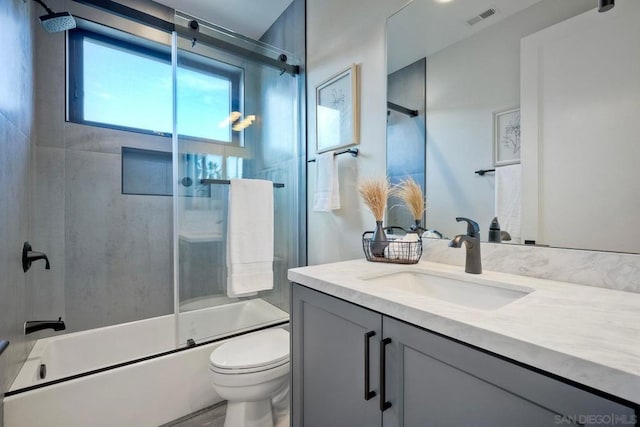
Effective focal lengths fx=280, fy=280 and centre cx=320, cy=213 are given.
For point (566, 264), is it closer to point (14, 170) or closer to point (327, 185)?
point (327, 185)

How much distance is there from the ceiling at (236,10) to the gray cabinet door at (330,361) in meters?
2.22

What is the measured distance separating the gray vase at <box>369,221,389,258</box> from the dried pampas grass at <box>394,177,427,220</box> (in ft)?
0.69

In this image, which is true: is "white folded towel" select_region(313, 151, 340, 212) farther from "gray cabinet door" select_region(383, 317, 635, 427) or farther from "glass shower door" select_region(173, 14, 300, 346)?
"gray cabinet door" select_region(383, 317, 635, 427)

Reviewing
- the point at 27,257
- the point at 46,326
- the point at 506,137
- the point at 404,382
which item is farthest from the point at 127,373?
the point at 506,137

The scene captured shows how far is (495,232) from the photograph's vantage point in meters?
1.10

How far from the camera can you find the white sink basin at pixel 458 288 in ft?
2.94

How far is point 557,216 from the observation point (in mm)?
940

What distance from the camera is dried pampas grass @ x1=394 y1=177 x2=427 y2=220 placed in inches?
52.7

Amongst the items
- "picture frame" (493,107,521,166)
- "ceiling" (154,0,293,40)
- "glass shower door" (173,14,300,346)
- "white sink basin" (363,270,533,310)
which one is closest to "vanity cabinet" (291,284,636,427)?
"white sink basin" (363,270,533,310)

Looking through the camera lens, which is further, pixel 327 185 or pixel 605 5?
pixel 327 185

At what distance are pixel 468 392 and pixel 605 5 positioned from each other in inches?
45.9

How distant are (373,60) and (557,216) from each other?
114 cm

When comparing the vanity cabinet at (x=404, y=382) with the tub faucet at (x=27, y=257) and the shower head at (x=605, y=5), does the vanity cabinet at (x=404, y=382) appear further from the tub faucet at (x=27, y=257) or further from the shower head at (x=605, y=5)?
Result: the tub faucet at (x=27, y=257)

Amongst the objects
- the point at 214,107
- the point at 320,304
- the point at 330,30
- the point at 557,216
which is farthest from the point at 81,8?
the point at 557,216
